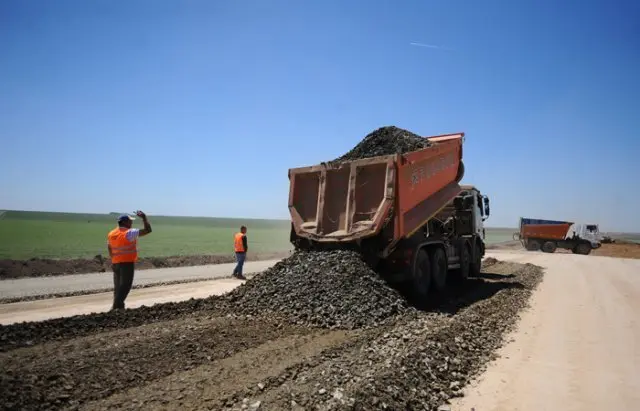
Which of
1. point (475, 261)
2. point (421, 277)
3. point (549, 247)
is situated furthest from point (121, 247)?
point (549, 247)

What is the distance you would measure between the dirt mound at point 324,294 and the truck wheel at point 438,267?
2469mm

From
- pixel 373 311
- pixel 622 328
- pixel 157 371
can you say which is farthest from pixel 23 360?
pixel 622 328

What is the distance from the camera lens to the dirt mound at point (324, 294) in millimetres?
6090

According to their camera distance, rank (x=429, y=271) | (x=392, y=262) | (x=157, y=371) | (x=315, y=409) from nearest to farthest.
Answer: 1. (x=315, y=409)
2. (x=157, y=371)
3. (x=392, y=262)
4. (x=429, y=271)

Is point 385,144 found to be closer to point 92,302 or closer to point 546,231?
point 92,302

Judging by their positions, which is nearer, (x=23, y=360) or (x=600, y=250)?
(x=23, y=360)

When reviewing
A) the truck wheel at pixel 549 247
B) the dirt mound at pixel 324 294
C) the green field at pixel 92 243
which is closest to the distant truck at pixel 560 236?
the truck wheel at pixel 549 247

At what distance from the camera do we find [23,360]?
4012 millimetres

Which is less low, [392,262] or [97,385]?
[392,262]

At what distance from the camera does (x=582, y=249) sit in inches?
1205

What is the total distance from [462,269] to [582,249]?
24.4 meters

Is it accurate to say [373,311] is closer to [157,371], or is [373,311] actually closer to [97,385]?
[157,371]

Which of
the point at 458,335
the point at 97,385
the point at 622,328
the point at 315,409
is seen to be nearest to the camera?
the point at 315,409

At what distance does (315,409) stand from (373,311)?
3.06 meters
